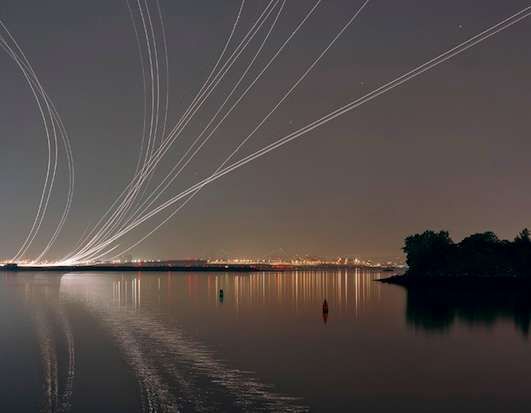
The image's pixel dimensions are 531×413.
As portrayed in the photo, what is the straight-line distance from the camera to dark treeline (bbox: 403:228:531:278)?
129 metres

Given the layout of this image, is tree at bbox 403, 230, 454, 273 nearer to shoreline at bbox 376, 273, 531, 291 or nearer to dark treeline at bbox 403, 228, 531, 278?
dark treeline at bbox 403, 228, 531, 278

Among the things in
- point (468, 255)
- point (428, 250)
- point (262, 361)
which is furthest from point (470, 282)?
point (262, 361)

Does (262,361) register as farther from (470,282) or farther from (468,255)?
(468,255)

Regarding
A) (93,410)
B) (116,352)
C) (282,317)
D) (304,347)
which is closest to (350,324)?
(282,317)

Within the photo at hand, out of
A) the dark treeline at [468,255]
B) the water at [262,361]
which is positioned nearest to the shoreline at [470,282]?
the dark treeline at [468,255]

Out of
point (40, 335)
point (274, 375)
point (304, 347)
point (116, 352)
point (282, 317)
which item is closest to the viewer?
point (274, 375)

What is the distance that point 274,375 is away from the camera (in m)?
31.1

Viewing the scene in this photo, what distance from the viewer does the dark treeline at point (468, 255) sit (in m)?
129

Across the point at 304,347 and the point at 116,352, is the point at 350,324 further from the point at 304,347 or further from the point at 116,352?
the point at 116,352

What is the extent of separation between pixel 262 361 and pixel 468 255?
108764 millimetres

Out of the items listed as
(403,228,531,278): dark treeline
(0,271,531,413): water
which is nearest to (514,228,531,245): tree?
(403,228,531,278): dark treeline

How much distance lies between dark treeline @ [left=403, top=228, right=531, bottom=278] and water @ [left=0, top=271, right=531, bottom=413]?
227 ft

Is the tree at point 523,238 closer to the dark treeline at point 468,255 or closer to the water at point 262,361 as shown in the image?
the dark treeline at point 468,255

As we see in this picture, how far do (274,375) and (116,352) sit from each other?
1117 centimetres
